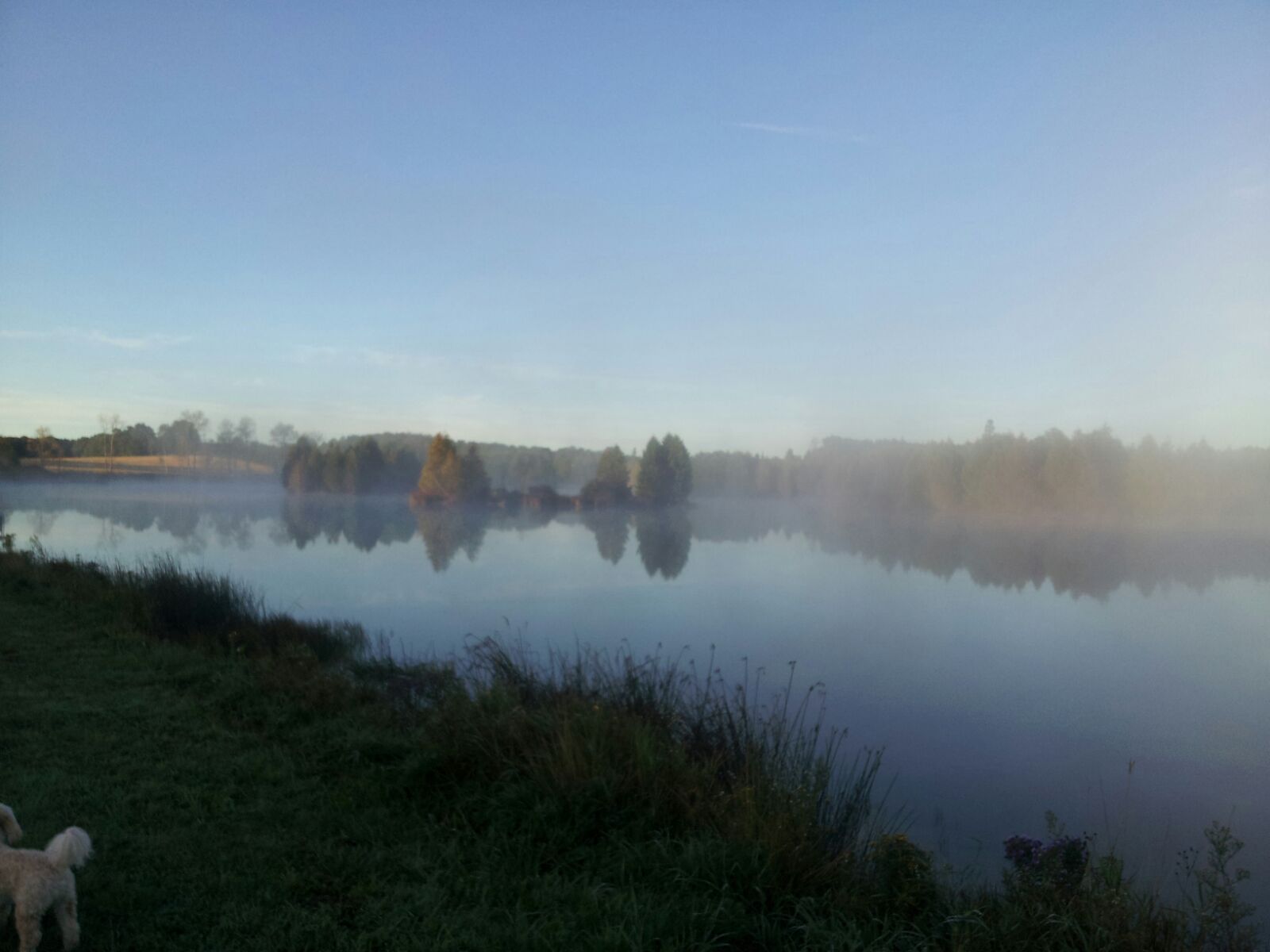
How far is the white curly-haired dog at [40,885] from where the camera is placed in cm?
221

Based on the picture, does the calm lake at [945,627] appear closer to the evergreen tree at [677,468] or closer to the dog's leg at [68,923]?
the dog's leg at [68,923]

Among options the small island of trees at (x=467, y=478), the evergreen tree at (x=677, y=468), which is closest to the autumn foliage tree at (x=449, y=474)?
the small island of trees at (x=467, y=478)

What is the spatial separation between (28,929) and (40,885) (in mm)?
115

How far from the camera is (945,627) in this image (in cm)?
1262

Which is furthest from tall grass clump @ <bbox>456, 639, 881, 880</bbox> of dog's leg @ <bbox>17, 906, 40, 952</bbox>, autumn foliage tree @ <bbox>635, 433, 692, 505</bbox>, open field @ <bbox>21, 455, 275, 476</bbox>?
open field @ <bbox>21, 455, 275, 476</bbox>

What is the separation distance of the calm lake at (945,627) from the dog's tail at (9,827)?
427cm

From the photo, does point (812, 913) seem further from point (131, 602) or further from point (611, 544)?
point (611, 544)

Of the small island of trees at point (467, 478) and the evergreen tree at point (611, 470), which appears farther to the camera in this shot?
the evergreen tree at point (611, 470)

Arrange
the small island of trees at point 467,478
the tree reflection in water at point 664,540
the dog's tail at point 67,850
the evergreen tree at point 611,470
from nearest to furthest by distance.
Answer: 1. the dog's tail at point 67,850
2. the tree reflection in water at point 664,540
3. the small island of trees at point 467,478
4. the evergreen tree at point 611,470

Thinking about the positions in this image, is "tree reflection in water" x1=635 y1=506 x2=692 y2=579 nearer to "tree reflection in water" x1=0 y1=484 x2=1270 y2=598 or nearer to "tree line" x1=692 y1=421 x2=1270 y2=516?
"tree reflection in water" x1=0 y1=484 x2=1270 y2=598

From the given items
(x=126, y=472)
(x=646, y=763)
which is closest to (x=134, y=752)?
(x=646, y=763)

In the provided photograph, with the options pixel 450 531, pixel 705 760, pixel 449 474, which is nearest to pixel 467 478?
pixel 449 474

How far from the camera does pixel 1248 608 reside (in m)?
14.6

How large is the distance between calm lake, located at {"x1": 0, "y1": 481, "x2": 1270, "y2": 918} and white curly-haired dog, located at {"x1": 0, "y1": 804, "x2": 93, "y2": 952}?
3981 millimetres
